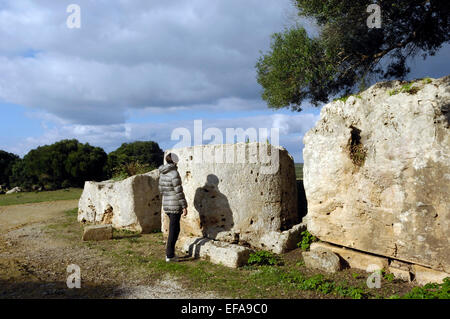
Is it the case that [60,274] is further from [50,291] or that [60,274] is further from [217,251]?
[217,251]

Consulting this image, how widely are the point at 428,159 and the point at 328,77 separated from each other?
7225 millimetres

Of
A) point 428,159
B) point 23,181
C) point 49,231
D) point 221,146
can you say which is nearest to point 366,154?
point 428,159

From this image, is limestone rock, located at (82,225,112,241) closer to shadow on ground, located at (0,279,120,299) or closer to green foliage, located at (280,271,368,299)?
shadow on ground, located at (0,279,120,299)

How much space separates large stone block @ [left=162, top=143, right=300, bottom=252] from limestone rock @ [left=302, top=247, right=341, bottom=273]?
1.25 meters

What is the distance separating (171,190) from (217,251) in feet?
5.23

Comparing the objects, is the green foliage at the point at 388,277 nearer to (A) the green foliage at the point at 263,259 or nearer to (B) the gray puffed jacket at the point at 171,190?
(A) the green foliage at the point at 263,259

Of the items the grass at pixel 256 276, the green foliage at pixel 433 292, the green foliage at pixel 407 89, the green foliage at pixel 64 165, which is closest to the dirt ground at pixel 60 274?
the grass at pixel 256 276

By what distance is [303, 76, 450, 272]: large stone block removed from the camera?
17.2ft

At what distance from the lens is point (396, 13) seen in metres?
11.0

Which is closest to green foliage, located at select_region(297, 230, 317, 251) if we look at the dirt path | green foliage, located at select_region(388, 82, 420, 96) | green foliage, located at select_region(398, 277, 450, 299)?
green foliage, located at select_region(398, 277, 450, 299)

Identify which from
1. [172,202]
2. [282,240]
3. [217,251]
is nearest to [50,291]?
[172,202]

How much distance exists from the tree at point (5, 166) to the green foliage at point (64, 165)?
15.2 feet

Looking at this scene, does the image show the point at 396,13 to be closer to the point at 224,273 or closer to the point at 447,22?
the point at 447,22

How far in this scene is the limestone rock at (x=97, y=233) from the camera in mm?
8891
